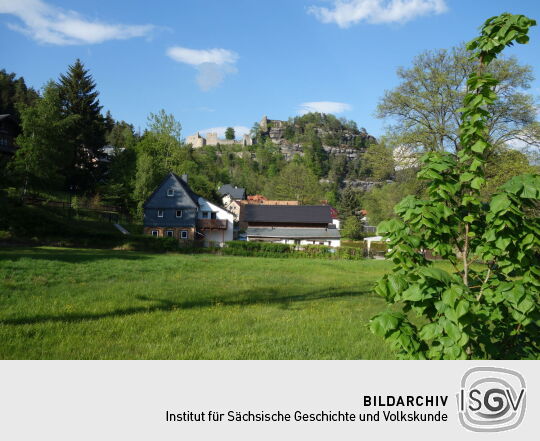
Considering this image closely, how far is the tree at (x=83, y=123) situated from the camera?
50.8m

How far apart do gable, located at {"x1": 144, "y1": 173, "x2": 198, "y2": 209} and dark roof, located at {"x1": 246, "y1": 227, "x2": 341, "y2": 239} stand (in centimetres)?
1317

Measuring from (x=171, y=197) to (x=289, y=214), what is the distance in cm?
2192

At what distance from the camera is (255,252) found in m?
37.6

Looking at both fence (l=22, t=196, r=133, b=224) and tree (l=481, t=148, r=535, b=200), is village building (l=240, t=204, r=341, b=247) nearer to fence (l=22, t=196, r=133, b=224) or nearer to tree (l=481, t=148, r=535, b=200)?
fence (l=22, t=196, r=133, b=224)

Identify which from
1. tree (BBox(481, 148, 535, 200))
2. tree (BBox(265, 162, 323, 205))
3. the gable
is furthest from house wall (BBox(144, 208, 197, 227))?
tree (BBox(265, 162, 323, 205))

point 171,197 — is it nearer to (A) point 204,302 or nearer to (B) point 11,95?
(A) point 204,302

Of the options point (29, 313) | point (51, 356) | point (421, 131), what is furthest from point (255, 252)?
point (51, 356)

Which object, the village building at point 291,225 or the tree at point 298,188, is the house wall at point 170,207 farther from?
the tree at point 298,188

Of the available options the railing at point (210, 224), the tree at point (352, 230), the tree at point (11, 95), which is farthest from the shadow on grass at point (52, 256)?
the tree at point (11, 95)

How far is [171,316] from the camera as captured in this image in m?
8.80

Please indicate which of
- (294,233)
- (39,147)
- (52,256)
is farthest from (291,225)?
(52,256)

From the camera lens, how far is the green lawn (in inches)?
243
